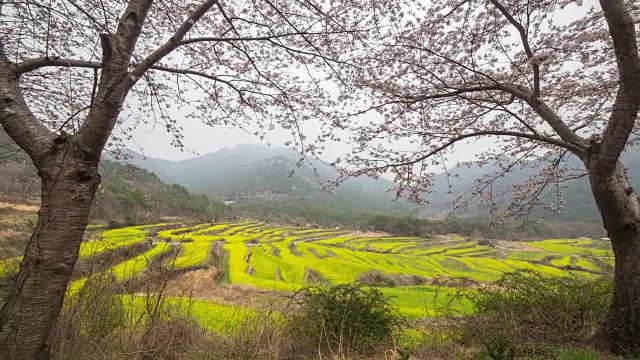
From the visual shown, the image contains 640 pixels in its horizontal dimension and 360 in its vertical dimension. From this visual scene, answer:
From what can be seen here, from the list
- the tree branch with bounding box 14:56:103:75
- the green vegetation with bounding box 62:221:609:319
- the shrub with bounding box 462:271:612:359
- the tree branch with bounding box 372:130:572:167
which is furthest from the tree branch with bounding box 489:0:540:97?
the green vegetation with bounding box 62:221:609:319

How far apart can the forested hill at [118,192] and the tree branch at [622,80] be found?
5.70 metres

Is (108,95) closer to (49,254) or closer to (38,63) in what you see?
(38,63)

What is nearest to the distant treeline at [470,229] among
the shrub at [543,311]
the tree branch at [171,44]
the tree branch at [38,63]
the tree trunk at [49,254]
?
the shrub at [543,311]

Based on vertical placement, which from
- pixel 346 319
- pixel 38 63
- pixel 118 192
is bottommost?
pixel 346 319

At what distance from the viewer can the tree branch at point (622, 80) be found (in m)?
3.40

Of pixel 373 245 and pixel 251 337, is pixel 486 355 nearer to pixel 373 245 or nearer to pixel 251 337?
pixel 251 337

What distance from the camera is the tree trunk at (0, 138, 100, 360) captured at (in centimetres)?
209

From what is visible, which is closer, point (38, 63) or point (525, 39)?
point (38, 63)

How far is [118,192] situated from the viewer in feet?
129

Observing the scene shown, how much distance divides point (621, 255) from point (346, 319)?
3461 mm

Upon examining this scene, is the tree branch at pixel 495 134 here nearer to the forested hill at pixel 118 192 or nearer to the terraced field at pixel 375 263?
the forested hill at pixel 118 192

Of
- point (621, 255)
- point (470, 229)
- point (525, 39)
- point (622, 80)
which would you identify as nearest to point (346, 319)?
point (621, 255)

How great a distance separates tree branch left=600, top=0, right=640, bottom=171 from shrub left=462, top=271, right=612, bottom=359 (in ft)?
7.57

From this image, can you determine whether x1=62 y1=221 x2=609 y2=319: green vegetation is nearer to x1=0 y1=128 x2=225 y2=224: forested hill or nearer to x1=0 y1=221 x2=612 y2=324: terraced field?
x1=0 y1=221 x2=612 y2=324: terraced field
